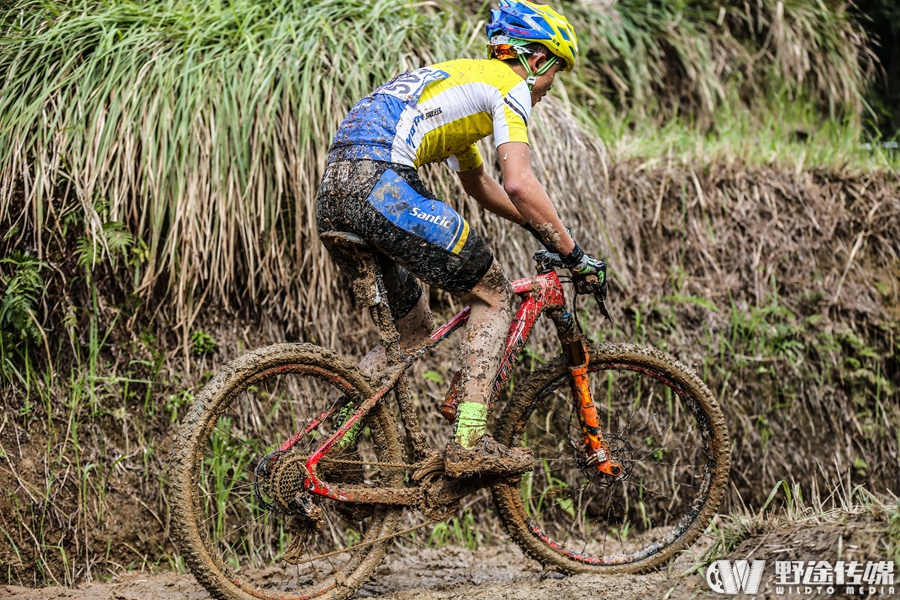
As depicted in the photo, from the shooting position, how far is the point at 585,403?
3355 mm

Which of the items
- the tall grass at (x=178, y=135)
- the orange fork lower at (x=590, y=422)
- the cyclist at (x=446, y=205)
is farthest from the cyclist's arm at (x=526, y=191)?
the tall grass at (x=178, y=135)

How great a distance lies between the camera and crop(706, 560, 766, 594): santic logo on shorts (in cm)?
272

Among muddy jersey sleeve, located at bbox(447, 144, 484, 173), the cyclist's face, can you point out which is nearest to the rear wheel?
muddy jersey sleeve, located at bbox(447, 144, 484, 173)

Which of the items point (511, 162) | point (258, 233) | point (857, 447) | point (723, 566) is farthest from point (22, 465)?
point (857, 447)

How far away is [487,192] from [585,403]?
1.06 metres

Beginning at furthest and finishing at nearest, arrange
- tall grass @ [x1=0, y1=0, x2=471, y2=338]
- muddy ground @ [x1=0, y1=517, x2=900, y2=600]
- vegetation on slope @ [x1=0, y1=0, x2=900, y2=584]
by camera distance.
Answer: tall grass @ [x1=0, y1=0, x2=471, y2=338] → vegetation on slope @ [x1=0, y1=0, x2=900, y2=584] → muddy ground @ [x1=0, y1=517, x2=900, y2=600]

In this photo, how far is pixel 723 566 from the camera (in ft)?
9.42

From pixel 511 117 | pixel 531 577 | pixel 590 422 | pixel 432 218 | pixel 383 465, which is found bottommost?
pixel 531 577

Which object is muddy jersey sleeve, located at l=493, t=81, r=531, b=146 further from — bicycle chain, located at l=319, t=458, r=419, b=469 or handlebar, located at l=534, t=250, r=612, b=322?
bicycle chain, located at l=319, t=458, r=419, b=469

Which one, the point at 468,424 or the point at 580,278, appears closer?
the point at 468,424

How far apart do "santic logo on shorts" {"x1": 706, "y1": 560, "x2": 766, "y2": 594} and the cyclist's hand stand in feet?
4.01

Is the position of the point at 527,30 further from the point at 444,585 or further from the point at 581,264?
the point at 444,585

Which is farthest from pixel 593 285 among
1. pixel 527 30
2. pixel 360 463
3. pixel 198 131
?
pixel 198 131

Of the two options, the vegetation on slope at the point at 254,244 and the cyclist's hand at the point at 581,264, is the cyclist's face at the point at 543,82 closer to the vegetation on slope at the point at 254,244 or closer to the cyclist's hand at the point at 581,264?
the cyclist's hand at the point at 581,264
